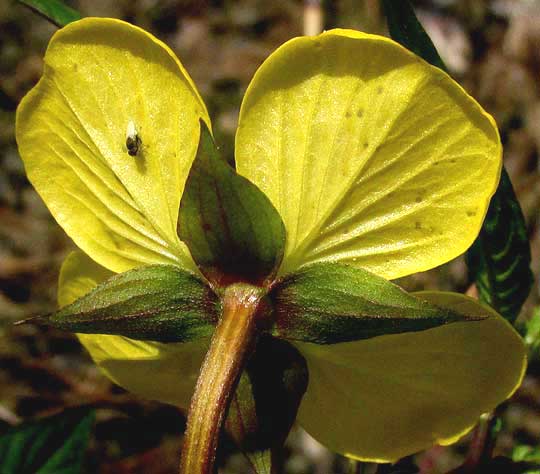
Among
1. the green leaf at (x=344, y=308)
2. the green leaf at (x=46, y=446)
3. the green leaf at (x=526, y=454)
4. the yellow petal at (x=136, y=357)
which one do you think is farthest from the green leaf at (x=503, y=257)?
the green leaf at (x=46, y=446)

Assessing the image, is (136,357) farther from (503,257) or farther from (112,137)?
(503,257)

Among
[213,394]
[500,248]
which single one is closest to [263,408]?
[213,394]

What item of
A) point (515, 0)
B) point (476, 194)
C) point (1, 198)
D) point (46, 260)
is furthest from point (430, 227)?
point (515, 0)

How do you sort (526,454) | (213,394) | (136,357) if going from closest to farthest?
(213,394) < (136,357) < (526,454)

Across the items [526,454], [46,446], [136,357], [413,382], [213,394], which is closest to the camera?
[213,394]

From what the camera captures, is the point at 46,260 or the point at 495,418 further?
the point at 46,260

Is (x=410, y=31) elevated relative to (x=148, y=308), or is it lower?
elevated

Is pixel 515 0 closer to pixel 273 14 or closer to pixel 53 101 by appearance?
pixel 273 14

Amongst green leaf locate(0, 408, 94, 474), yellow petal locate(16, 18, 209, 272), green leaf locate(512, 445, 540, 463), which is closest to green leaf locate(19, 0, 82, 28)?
yellow petal locate(16, 18, 209, 272)

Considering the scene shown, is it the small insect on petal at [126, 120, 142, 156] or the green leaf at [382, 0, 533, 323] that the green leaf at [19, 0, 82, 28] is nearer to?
the small insect on petal at [126, 120, 142, 156]
